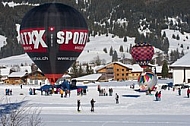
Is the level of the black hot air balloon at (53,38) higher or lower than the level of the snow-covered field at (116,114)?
higher

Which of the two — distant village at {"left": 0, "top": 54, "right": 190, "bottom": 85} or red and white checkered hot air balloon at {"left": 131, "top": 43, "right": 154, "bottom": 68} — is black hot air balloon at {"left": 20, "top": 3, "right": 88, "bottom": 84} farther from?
distant village at {"left": 0, "top": 54, "right": 190, "bottom": 85}

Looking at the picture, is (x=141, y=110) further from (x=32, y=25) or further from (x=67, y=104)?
(x=32, y=25)

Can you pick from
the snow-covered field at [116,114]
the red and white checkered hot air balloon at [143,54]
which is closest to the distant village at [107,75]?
the red and white checkered hot air balloon at [143,54]

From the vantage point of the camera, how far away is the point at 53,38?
3884 cm

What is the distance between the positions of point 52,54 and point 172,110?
49.4 ft

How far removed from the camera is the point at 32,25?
39750 millimetres

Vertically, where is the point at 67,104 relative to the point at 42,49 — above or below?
below

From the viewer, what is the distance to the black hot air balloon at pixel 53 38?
38.8m

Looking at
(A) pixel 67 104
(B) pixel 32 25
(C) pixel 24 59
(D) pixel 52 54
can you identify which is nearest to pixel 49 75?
→ (D) pixel 52 54

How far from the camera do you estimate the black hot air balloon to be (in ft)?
127

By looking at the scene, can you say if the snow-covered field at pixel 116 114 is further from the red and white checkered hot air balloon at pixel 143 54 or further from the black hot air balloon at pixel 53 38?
the red and white checkered hot air balloon at pixel 143 54

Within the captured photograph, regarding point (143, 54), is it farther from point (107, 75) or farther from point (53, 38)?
point (107, 75)

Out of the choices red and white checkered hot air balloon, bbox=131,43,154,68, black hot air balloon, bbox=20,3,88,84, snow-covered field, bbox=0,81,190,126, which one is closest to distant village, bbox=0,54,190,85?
red and white checkered hot air balloon, bbox=131,43,154,68

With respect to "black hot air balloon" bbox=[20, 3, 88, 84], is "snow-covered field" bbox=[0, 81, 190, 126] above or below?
below
